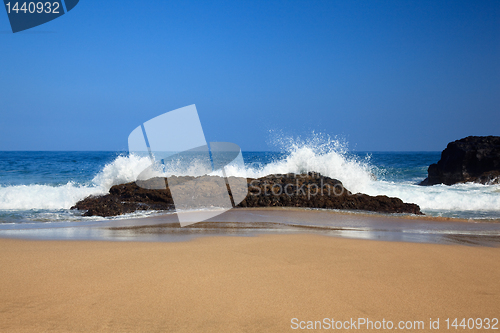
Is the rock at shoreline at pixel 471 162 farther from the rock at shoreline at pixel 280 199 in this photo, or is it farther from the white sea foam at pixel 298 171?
the rock at shoreline at pixel 280 199

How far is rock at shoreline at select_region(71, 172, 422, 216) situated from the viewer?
7.79m

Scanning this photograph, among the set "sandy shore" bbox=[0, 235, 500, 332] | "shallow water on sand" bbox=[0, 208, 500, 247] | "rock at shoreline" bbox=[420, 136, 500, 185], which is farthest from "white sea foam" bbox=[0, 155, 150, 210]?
"rock at shoreline" bbox=[420, 136, 500, 185]

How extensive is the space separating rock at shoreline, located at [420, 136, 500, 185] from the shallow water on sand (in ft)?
32.6

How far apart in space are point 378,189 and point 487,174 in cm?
664

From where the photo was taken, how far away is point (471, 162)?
15492 millimetres

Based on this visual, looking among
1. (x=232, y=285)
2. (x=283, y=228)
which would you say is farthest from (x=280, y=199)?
(x=232, y=285)

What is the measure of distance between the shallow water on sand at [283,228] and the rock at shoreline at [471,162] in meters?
9.94

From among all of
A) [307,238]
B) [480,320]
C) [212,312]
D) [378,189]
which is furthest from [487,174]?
[212,312]

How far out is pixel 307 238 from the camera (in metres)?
4.26

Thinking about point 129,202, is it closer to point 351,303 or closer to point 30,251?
point 30,251

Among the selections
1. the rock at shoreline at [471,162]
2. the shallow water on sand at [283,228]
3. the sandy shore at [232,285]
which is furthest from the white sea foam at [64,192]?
the rock at shoreline at [471,162]

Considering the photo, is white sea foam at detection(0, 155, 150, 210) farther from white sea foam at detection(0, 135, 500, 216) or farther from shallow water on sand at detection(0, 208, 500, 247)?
shallow water on sand at detection(0, 208, 500, 247)

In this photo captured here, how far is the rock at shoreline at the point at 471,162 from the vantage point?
48.6ft

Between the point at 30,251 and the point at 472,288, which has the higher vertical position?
the point at 30,251
